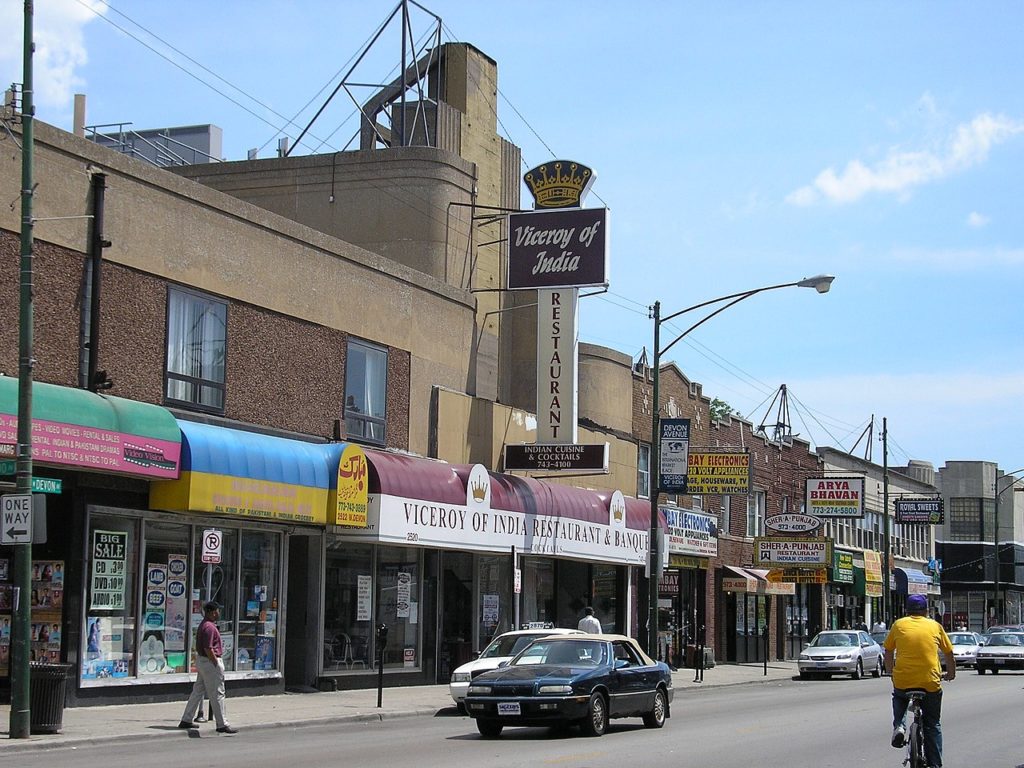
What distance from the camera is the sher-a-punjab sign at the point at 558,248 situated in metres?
30.9

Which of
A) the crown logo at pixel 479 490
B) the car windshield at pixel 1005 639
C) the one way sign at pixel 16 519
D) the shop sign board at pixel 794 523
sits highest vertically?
the crown logo at pixel 479 490

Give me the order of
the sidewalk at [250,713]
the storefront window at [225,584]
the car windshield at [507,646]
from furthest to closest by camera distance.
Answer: the storefront window at [225,584] < the car windshield at [507,646] < the sidewalk at [250,713]

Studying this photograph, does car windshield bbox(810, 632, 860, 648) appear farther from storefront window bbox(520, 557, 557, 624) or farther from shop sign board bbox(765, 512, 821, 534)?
storefront window bbox(520, 557, 557, 624)

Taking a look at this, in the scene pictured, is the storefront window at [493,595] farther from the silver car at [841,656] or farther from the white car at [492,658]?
the silver car at [841,656]

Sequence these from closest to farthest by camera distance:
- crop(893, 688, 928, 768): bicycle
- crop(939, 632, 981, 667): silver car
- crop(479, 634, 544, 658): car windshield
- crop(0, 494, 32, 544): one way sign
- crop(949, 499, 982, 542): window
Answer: crop(893, 688, 928, 768): bicycle < crop(0, 494, 32, 544): one way sign < crop(479, 634, 544, 658): car windshield < crop(939, 632, 981, 667): silver car < crop(949, 499, 982, 542): window

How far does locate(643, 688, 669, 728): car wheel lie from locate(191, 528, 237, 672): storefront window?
7.80 metres

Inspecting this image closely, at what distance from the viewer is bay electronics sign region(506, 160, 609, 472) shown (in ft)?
102

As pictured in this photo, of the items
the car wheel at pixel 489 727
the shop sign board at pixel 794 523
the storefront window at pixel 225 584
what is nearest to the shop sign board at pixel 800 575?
the shop sign board at pixel 794 523

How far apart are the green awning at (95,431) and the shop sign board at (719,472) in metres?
22.1

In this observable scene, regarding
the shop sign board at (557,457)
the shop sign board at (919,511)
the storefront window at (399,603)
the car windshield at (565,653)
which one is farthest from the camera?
the shop sign board at (919,511)

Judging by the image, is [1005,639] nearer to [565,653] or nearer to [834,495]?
[834,495]

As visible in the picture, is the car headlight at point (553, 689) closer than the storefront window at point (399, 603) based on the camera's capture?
Yes

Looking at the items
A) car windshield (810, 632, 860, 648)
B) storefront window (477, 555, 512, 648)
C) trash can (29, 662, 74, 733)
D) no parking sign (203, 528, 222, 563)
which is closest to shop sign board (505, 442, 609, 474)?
storefront window (477, 555, 512, 648)

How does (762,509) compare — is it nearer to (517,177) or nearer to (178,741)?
(517,177)
